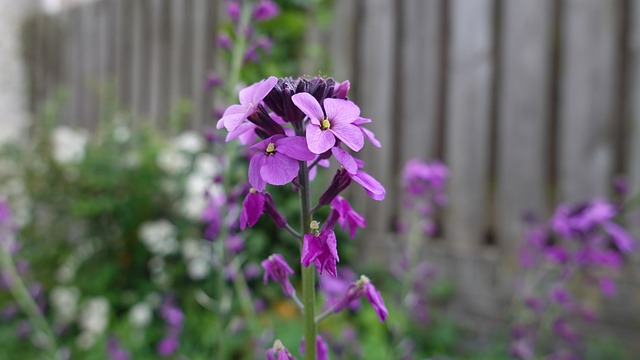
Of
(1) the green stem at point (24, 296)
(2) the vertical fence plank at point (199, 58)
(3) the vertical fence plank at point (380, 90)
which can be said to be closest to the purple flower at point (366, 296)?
(1) the green stem at point (24, 296)

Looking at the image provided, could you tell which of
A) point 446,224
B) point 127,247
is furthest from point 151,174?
point 446,224

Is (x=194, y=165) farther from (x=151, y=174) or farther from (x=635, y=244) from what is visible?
(x=635, y=244)

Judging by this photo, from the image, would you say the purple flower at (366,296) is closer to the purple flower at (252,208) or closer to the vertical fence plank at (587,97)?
A: the purple flower at (252,208)

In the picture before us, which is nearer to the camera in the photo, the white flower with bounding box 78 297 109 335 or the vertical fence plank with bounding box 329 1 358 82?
the white flower with bounding box 78 297 109 335

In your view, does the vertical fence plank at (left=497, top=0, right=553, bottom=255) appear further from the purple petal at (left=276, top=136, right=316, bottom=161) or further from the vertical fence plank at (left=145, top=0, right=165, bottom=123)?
the vertical fence plank at (left=145, top=0, right=165, bottom=123)

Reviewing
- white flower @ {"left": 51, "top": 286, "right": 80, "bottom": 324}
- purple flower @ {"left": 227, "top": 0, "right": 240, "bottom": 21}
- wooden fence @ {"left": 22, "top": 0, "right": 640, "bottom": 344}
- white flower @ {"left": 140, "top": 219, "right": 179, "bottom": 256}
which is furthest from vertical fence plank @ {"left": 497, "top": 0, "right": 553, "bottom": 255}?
white flower @ {"left": 51, "top": 286, "right": 80, "bottom": 324}

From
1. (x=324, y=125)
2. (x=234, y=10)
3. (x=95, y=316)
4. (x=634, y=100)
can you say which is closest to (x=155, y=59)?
(x=95, y=316)
